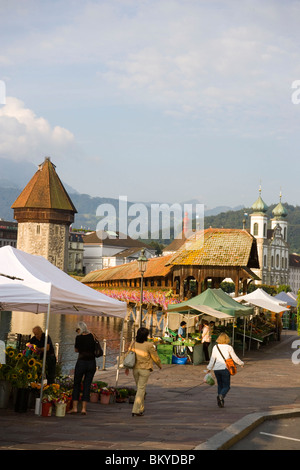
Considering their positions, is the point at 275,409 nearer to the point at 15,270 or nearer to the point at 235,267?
the point at 15,270

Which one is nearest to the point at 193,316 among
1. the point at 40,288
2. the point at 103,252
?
the point at 40,288

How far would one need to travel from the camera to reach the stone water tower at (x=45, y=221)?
8875 centimetres

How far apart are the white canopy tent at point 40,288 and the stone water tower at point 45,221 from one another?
76.2 m

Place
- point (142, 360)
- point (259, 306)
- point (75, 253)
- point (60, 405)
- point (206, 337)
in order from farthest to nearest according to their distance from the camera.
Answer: point (75, 253)
point (259, 306)
point (206, 337)
point (142, 360)
point (60, 405)

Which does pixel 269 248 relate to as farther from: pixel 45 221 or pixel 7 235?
pixel 45 221

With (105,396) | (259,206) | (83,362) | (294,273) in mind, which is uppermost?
(259,206)

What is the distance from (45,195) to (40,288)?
268ft

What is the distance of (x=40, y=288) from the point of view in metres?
Result: 10.9

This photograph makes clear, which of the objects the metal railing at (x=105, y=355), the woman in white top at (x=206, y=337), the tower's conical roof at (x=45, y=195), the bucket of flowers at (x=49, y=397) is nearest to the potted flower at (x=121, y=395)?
the metal railing at (x=105, y=355)

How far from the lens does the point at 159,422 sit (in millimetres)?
10180

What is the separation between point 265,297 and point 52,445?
2356 centimetres

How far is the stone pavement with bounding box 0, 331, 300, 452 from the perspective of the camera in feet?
26.9

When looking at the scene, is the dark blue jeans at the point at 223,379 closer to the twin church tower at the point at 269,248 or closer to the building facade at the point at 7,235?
the twin church tower at the point at 269,248
